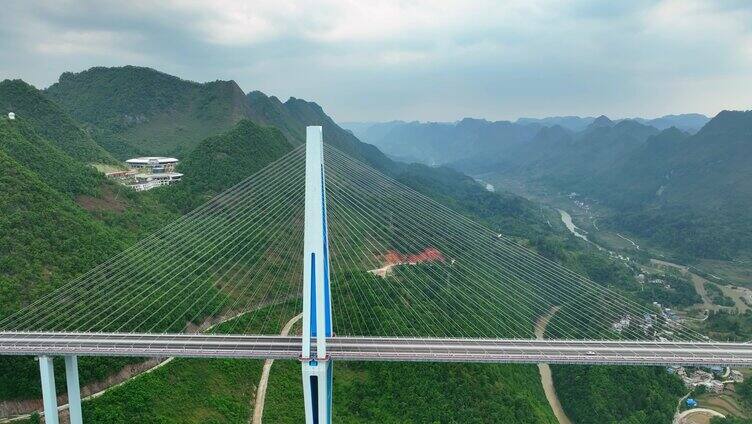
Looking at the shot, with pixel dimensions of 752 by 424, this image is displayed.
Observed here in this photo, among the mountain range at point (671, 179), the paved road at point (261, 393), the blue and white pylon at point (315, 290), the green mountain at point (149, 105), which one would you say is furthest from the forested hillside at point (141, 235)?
the mountain range at point (671, 179)

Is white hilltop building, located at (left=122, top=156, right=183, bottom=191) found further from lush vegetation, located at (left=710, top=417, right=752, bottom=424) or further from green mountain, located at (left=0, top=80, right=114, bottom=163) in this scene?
lush vegetation, located at (left=710, top=417, right=752, bottom=424)

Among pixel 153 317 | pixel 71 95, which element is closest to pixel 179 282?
pixel 153 317

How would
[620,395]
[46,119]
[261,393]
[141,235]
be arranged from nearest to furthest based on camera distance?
1. [261,393]
2. [620,395]
3. [141,235]
4. [46,119]

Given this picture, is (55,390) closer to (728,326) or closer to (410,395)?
(410,395)

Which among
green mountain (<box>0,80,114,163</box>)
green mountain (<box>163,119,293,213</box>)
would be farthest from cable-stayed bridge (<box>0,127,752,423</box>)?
green mountain (<box>0,80,114,163</box>)

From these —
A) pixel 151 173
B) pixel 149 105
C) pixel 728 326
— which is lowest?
pixel 728 326

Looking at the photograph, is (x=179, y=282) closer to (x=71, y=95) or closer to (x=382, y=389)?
(x=382, y=389)

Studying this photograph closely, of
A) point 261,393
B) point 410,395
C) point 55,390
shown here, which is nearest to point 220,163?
point 261,393

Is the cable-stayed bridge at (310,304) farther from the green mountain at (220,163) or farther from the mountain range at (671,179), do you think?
the mountain range at (671,179)
